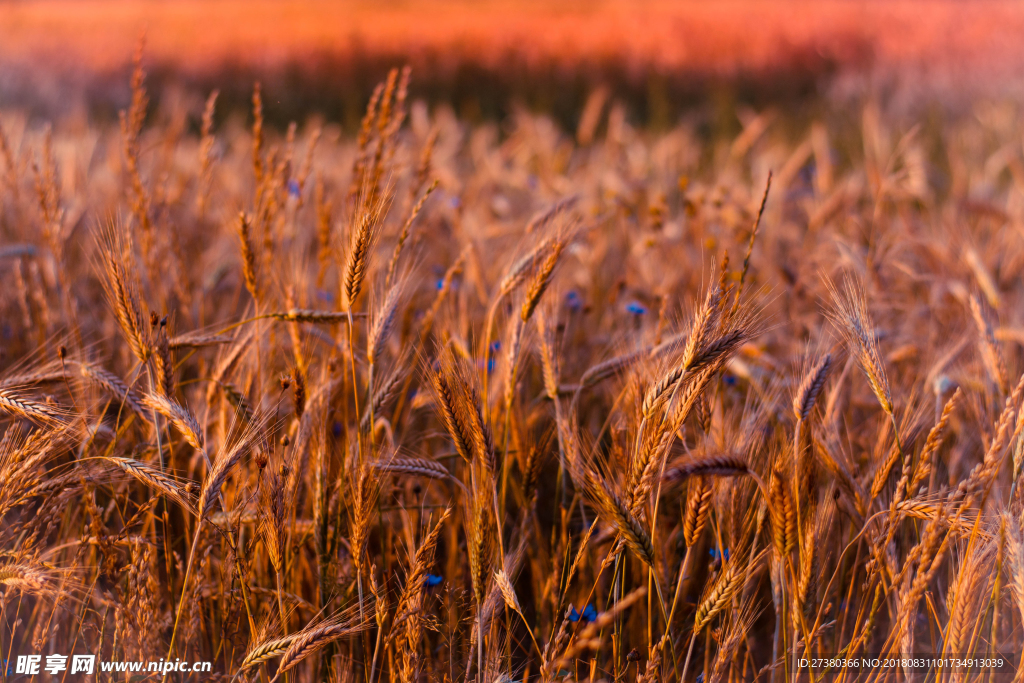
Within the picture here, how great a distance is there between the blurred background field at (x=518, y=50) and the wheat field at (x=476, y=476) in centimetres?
830

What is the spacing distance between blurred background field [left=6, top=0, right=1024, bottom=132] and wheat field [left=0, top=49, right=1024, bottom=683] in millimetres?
8300

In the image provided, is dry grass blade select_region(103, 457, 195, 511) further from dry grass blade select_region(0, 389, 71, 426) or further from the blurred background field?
the blurred background field

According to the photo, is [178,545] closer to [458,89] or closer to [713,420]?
[713,420]

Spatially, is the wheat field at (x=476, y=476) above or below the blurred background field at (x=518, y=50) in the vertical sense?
below

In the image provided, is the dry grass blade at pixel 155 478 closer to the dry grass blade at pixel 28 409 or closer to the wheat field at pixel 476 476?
the wheat field at pixel 476 476

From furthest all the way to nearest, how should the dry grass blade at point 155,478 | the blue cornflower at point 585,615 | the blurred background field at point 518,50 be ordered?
the blurred background field at point 518,50, the blue cornflower at point 585,615, the dry grass blade at point 155,478

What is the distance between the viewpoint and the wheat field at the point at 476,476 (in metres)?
1.06

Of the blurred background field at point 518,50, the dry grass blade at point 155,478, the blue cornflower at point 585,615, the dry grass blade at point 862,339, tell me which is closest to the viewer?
the dry grass blade at point 155,478

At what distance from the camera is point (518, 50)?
37.1 feet

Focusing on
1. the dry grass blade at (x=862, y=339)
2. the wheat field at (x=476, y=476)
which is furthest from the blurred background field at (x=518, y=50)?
the dry grass blade at (x=862, y=339)

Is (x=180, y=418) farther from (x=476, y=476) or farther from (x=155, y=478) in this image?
(x=476, y=476)

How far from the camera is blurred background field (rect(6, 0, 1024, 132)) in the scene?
10.1 metres

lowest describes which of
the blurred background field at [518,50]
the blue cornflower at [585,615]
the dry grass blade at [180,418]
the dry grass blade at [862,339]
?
the blue cornflower at [585,615]

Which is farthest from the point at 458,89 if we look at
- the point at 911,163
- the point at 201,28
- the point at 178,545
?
the point at 178,545
